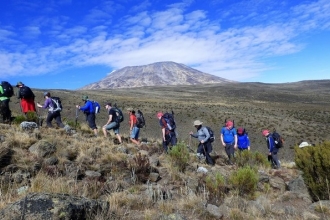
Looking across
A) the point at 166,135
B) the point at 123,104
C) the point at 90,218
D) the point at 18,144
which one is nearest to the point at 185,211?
the point at 90,218

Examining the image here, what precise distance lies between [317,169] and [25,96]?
9880 millimetres

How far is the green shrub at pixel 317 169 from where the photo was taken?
6.07 meters

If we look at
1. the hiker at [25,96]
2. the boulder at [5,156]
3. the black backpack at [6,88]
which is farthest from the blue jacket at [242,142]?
the black backpack at [6,88]

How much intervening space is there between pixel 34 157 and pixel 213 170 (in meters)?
5.03

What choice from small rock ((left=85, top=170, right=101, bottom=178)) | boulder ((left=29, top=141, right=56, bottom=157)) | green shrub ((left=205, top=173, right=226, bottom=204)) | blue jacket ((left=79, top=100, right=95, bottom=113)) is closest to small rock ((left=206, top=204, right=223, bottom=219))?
green shrub ((left=205, top=173, right=226, bottom=204))

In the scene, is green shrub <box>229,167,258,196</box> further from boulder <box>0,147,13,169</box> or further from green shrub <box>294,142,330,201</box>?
boulder <box>0,147,13,169</box>

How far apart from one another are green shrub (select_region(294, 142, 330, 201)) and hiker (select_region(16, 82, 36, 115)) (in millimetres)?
9316

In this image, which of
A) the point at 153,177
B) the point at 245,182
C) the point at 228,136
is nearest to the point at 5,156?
the point at 153,177

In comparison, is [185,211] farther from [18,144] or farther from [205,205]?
[18,144]

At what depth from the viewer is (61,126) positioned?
11.4 m

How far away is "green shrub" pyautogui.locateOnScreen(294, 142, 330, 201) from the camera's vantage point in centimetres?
607

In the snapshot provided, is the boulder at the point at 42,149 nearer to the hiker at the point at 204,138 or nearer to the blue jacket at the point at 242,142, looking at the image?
the hiker at the point at 204,138

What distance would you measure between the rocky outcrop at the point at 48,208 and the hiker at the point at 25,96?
834 centimetres

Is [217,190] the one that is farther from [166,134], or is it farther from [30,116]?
[30,116]
